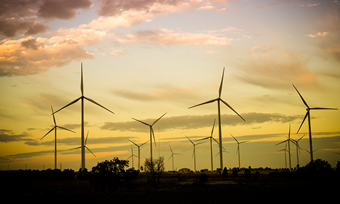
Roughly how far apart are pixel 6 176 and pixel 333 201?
298 feet

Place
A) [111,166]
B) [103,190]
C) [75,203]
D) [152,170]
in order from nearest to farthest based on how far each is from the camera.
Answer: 1. [75,203]
2. [103,190]
3. [111,166]
4. [152,170]

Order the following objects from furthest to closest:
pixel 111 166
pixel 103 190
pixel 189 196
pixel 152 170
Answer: pixel 152 170 → pixel 111 166 → pixel 103 190 → pixel 189 196

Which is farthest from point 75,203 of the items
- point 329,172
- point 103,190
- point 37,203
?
point 329,172

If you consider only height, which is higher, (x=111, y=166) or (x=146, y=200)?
(x=111, y=166)

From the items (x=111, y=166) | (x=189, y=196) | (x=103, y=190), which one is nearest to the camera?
(x=189, y=196)

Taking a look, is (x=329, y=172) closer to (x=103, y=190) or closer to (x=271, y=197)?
(x=271, y=197)

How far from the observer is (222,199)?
181 ft

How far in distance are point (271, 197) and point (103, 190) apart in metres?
39.3

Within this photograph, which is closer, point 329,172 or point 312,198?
point 312,198

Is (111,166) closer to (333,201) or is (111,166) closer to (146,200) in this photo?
(146,200)

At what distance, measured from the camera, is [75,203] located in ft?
175

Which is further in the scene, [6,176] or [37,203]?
[6,176]

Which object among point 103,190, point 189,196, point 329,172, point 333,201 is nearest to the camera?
point 333,201

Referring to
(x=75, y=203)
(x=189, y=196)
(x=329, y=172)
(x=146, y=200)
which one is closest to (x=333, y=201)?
(x=189, y=196)
